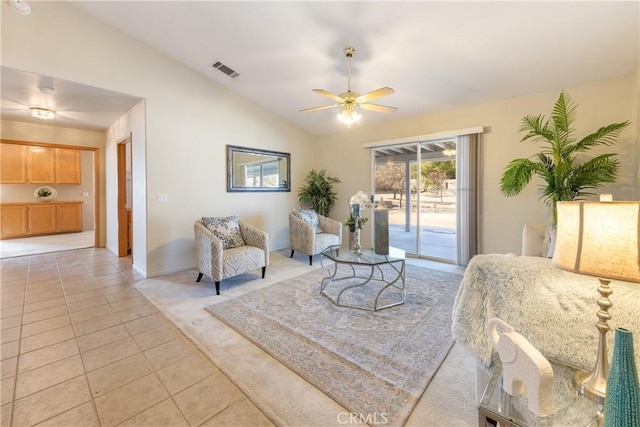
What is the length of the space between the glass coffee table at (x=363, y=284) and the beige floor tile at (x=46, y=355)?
2317 millimetres

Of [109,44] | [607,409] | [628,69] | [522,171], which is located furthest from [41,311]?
[628,69]

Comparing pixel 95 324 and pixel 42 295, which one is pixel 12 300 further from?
pixel 95 324

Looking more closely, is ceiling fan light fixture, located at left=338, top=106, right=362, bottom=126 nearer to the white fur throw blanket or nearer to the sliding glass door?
the white fur throw blanket

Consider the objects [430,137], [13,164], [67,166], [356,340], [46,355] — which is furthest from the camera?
[67,166]

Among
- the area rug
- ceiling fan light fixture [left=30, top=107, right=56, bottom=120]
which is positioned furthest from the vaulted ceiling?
the area rug

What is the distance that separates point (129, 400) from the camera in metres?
1.62

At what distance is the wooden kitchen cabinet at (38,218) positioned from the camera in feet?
21.2

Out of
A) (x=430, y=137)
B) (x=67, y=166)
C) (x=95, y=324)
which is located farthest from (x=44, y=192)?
(x=430, y=137)

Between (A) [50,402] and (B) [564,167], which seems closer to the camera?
(A) [50,402]

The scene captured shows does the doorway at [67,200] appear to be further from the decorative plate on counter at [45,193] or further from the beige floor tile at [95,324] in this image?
the beige floor tile at [95,324]

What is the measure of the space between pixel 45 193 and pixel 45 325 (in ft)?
22.4

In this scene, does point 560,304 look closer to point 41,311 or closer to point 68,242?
point 41,311

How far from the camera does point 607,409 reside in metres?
0.76

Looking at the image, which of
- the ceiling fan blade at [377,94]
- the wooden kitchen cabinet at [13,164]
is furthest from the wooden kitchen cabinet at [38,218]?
the ceiling fan blade at [377,94]
